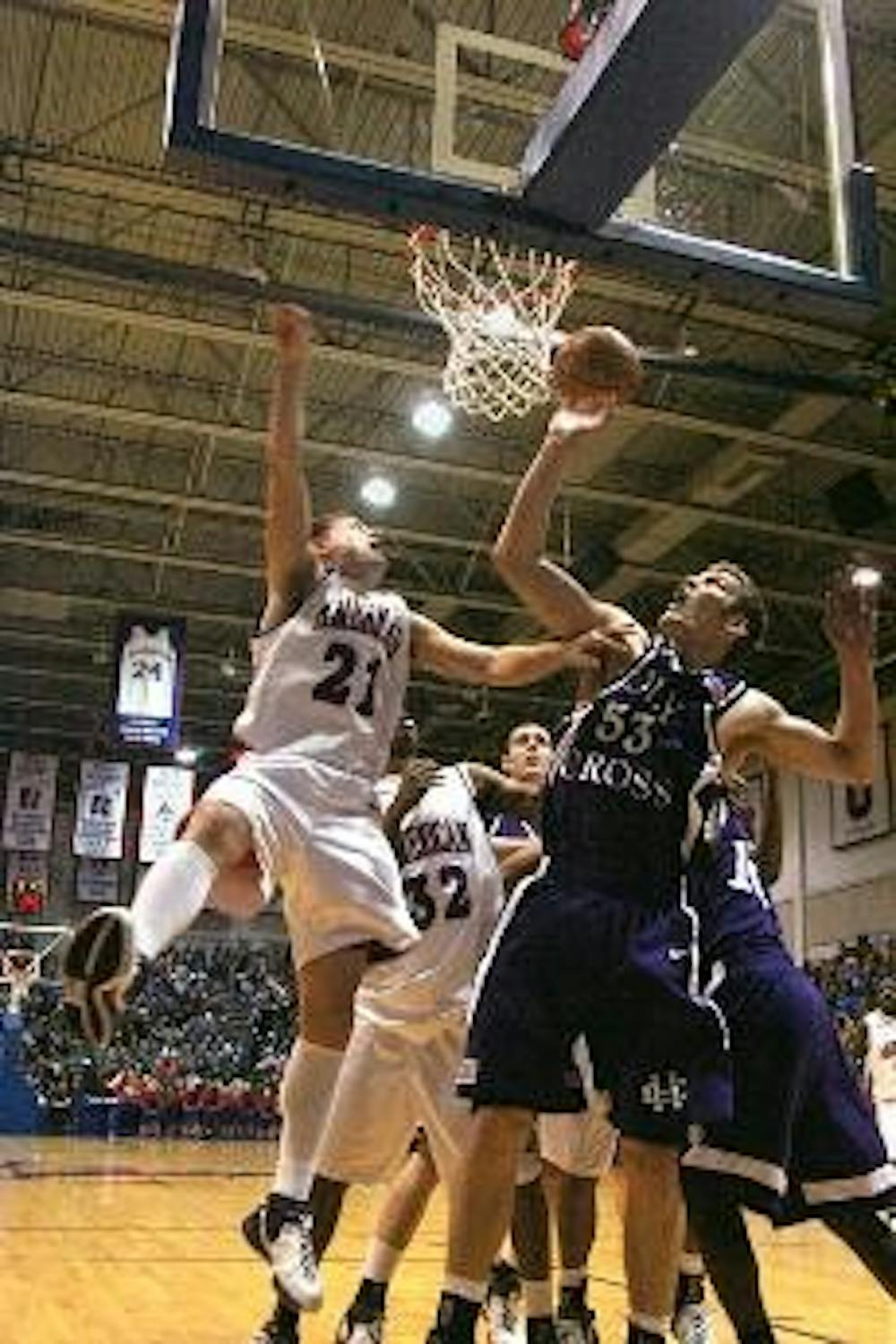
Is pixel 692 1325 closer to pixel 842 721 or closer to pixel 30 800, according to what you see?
pixel 842 721

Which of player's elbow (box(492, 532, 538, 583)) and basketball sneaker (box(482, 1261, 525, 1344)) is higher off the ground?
player's elbow (box(492, 532, 538, 583))

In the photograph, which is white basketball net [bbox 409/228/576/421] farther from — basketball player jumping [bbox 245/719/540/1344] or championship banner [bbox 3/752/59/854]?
championship banner [bbox 3/752/59/854]

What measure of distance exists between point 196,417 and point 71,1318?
11049 mm

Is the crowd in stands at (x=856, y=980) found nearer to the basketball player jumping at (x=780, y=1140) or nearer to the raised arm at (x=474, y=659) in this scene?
the raised arm at (x=474, y=659)

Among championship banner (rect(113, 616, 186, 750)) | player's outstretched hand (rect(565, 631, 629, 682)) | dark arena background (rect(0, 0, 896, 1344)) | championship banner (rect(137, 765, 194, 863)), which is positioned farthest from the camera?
championship banner (rect(137, 765, 194, 863))

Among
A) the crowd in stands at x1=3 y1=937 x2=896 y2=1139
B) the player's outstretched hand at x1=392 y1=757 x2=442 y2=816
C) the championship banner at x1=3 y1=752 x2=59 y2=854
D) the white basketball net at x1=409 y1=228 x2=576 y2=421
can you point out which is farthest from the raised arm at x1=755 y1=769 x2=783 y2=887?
the championship banner at x1=3 y1=752 x2=59 y2=854

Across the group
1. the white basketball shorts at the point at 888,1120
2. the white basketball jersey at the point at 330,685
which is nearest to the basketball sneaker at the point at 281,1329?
the white basketball jersey at the point at 330,685

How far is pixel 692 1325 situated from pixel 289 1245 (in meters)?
1.17

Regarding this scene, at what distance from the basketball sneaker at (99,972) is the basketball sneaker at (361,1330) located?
1551mm

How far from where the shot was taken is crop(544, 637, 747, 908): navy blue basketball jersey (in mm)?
3553

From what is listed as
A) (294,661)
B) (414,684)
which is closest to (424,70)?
(294,661)

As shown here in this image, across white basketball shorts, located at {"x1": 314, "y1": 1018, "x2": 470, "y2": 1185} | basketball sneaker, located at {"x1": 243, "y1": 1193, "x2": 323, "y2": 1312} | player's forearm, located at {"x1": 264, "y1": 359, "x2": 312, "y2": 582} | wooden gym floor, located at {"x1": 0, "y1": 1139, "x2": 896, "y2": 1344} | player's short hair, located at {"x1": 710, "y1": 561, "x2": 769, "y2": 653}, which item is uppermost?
player's forearm, located at {"x1": 264, "y1": 359, "x2": 312, "y2": 582}

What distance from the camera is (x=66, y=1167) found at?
42.8 ft

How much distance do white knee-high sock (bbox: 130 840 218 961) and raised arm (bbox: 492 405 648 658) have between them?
38.6 inches
